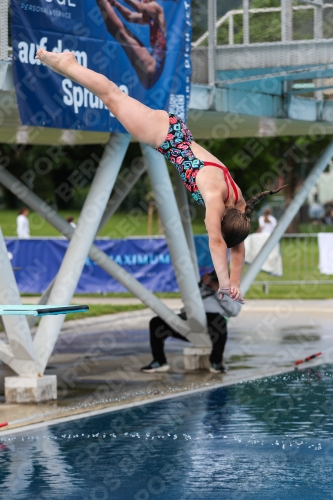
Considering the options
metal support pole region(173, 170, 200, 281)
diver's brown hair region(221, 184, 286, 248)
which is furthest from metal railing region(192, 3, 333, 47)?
diver's brown hair region(221, 184, 286, 248)

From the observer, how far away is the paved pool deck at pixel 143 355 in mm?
12500

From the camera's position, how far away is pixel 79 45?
39.6ft

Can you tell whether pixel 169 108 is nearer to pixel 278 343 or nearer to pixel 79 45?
pixel 79 45

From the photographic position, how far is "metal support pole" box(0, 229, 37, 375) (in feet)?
38.5

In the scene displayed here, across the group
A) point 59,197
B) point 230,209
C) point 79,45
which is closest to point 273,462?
point 230,209

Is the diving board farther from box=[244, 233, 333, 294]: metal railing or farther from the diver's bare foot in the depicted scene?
box=[244, 233, 333, 294]: metal railing

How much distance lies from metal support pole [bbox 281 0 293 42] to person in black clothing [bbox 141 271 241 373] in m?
3.34

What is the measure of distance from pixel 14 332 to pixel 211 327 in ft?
11.9

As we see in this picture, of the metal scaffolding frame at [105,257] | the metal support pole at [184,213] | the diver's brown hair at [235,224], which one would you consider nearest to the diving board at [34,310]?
the diver's brown hair at [235,224]

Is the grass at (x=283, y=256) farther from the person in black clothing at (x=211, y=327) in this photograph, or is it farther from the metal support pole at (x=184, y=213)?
the person in black clothing at (x=211, y=327)

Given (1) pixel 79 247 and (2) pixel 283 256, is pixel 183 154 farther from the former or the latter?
(2) pixel 283 256

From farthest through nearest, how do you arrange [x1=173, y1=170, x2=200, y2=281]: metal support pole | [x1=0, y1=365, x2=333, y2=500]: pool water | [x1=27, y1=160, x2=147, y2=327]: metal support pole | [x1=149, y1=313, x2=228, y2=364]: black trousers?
[x1=173, y1=170, x2=200, y2=281]: metal support pole, [x1=27, y1=160, x2=147, y2=327]: metal support pole, [x1=149, y1=313, x2=228, y2=364]: black trousers, [x1=0, y1=365, x2=333, y2=500]: pool water

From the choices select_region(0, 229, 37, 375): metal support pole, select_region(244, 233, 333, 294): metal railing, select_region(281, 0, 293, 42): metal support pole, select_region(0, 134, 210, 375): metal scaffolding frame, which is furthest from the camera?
select_region(244, 233, 333, 294): metal railing

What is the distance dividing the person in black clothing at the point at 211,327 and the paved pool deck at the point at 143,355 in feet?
0.71
